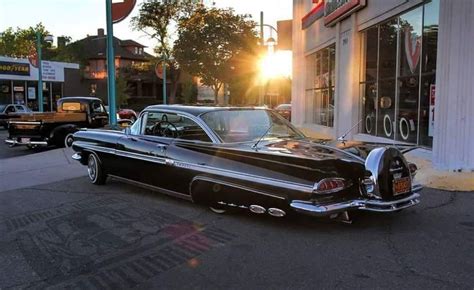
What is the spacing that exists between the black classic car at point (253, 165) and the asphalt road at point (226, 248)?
1.04 feet

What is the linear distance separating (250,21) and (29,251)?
3268cm

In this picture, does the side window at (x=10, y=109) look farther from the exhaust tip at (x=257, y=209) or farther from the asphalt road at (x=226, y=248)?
the exhaust tip at (x=257, y=209)

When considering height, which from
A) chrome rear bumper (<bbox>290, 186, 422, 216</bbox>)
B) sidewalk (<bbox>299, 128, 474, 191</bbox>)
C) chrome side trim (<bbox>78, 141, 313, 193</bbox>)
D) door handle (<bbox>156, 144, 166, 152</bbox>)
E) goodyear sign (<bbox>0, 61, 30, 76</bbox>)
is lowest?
sidewalk (<bbox>299, 128, 474, 191</bbox>)

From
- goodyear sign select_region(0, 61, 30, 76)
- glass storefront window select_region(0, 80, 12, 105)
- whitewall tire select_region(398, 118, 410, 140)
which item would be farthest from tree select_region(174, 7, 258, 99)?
whitewall tire select_region(398, 118, 410, 140)

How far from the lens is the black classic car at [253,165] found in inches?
191

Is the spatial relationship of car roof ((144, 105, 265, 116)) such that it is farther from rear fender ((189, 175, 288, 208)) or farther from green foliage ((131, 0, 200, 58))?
green foliage ((131, 0, 200, 58))

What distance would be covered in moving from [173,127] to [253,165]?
177cm

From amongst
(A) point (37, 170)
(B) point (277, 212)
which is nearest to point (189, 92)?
(A) point (37, 170)

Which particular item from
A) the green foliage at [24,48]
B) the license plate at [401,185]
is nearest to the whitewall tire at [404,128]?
the license plate at [401,185]

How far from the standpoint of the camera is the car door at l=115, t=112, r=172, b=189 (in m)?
6.44

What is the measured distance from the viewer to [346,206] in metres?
4.79

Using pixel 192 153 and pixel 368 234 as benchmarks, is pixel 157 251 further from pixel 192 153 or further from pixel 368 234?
pixel 368 234

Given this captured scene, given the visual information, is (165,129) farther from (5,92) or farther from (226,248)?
(5,92)

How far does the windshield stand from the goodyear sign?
32.7 meters
